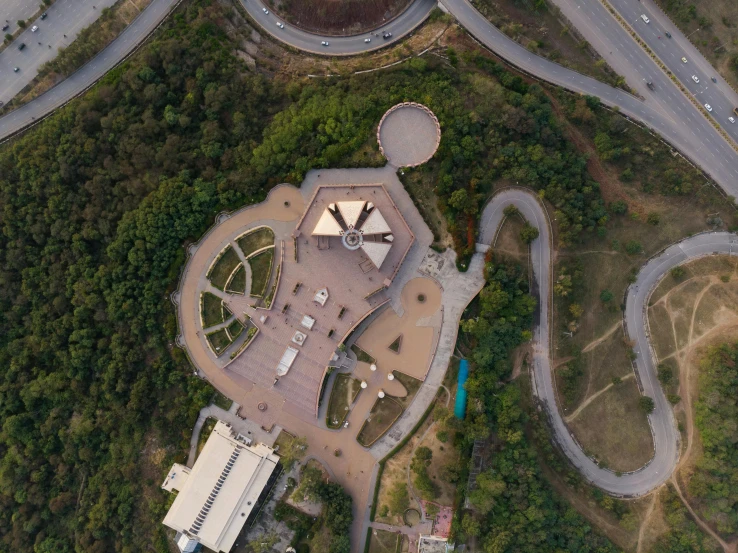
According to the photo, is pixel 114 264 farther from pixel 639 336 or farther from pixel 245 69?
pixel 639 336

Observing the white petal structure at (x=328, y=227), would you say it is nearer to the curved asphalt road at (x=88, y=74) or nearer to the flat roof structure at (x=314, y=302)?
the flat roof structure at (x=314, y=302)

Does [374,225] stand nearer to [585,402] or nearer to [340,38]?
[340,38]

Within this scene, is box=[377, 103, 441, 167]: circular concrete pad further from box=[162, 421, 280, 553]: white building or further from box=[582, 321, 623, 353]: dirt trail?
box=[162, 421, 280, 553]: white building

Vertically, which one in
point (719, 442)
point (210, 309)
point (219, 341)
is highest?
point (719, 442)

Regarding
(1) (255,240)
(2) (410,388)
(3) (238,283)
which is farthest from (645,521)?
(1) (255,240)

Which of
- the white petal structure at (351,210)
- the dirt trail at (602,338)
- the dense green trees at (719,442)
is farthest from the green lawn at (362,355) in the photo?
the dense green trees at (719,442)

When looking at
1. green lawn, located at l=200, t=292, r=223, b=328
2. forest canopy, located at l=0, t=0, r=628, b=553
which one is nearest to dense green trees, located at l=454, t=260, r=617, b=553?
forest canopy, located at l=0, t=0, r=628, b=553
